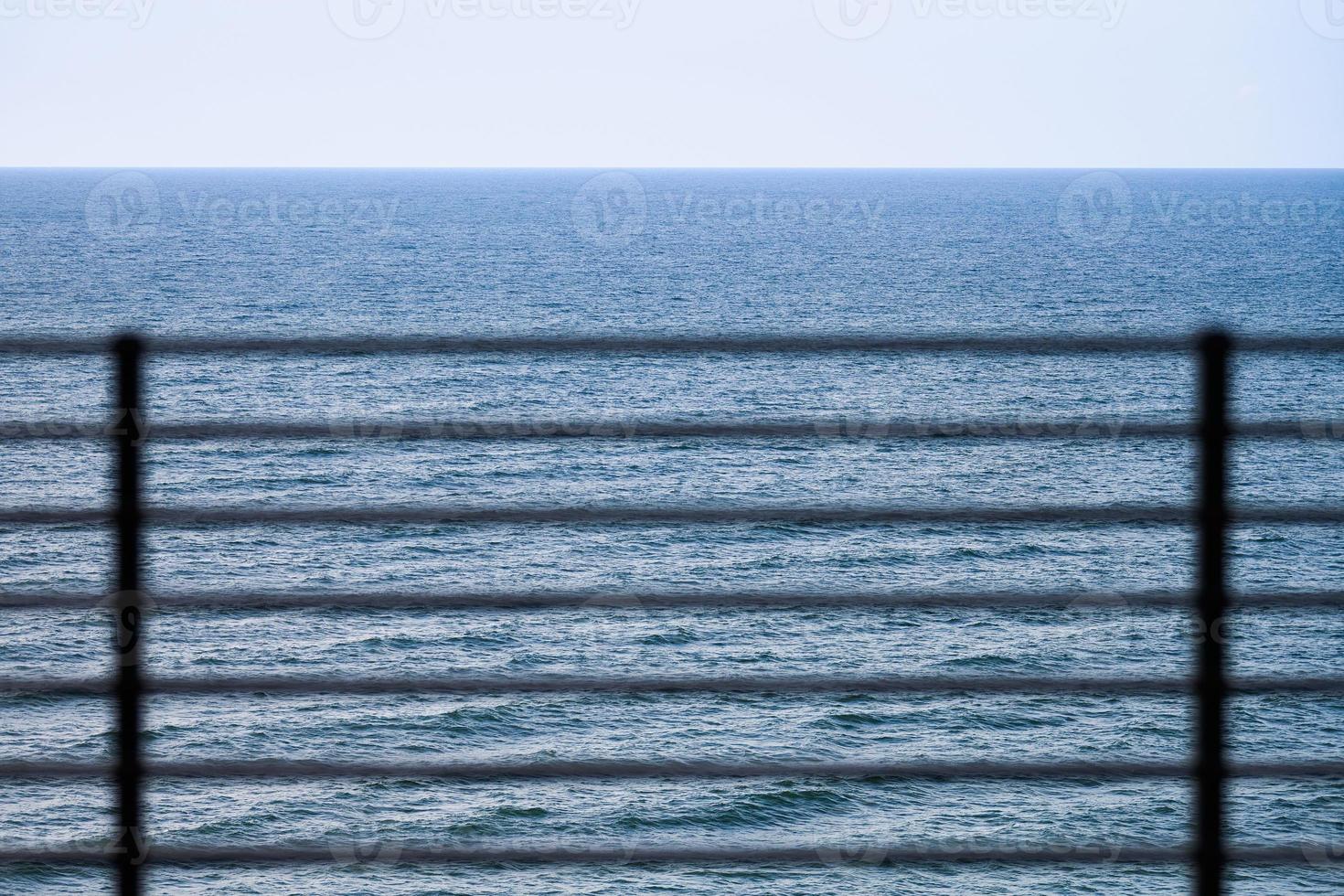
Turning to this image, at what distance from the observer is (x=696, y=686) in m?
2.58

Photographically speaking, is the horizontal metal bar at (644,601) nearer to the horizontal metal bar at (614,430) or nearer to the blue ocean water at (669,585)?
the horizontal metal bar at (614,430)

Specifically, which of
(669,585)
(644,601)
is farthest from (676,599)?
(669,585)

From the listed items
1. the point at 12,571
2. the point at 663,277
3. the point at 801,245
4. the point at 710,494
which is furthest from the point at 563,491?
the point at 801,245

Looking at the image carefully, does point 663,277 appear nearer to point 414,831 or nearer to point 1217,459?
point 414,831

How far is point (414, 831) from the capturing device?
35438 mm

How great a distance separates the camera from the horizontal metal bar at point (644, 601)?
2551 mm

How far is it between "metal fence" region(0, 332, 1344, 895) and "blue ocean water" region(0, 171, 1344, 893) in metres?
8.92

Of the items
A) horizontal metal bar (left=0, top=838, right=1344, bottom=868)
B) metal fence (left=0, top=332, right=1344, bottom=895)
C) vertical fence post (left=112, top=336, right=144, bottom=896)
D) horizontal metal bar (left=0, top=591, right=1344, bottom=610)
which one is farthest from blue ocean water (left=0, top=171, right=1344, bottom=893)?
vertical fence post (left=112, top=336, right=144, bottom=896)

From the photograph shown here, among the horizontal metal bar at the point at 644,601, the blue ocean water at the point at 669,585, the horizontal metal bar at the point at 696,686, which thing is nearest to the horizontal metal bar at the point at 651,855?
the horizontal metal bar at the point at 696,686

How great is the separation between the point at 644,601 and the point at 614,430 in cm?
32

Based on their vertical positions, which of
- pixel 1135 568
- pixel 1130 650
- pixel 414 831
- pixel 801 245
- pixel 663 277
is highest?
pixel 801 245

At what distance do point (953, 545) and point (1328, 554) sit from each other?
13.3 m

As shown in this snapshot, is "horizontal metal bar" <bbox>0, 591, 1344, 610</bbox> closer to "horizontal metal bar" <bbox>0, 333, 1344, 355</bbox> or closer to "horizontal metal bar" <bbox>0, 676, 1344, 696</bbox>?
"horizontal metal bar" <bbox>0, 676, 1344, 696</bbox>

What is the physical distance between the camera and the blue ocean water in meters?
36.2
